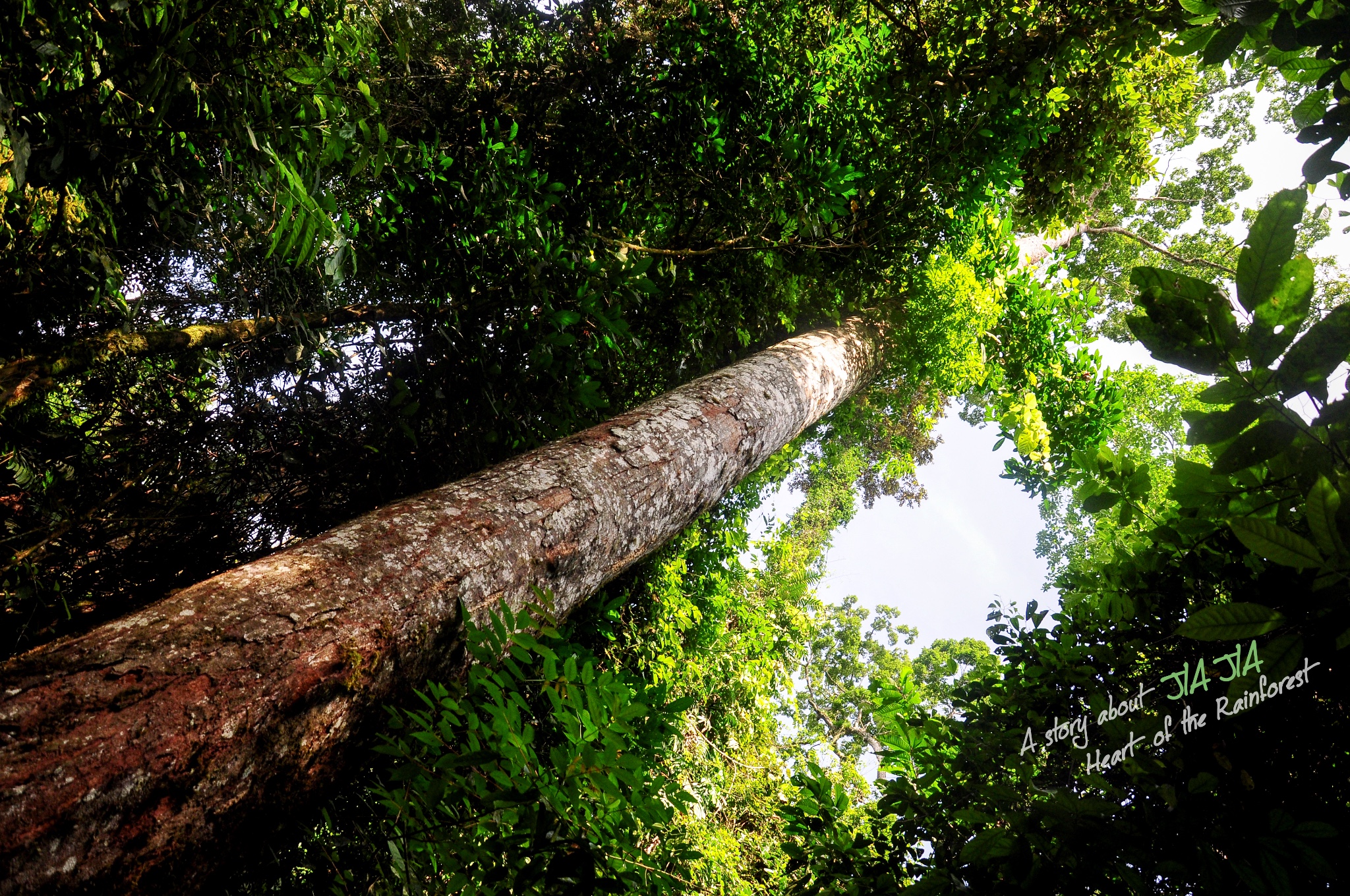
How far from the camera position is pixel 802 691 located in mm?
8219

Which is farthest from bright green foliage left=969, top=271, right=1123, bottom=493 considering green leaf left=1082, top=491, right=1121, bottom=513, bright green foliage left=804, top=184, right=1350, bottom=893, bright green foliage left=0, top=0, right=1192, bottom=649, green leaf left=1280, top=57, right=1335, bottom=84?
green leaf left=1280, top=57, right=1335, bottom=84

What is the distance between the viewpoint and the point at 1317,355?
95 cm

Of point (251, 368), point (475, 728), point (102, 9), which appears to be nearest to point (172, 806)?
point (475, 728)

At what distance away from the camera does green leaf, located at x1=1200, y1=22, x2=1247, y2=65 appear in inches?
45.3

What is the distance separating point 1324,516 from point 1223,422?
0.21 m

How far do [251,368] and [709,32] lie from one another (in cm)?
400

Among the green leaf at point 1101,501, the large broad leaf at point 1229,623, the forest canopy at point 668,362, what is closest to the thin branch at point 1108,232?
the forest canopy at point 668,362

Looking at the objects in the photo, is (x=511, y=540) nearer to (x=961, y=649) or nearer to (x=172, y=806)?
(x=172, y=806)

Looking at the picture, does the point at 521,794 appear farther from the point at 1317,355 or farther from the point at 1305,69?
the point at 1305,69

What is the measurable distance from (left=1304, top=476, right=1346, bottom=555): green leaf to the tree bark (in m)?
1.74

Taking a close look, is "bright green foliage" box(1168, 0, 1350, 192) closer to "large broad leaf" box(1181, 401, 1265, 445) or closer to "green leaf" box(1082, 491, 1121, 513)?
"large broad leaf" box(1181, 401, 1265, 445)

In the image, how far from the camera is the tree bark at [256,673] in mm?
878

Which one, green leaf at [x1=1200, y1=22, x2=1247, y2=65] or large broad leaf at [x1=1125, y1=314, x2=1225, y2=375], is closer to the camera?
large broad leaf at [x1=1125, y1=314, x2=1225, y2=375]

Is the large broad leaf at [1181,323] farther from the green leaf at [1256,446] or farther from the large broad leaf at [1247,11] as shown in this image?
the large broad leaf at [1247,11]
